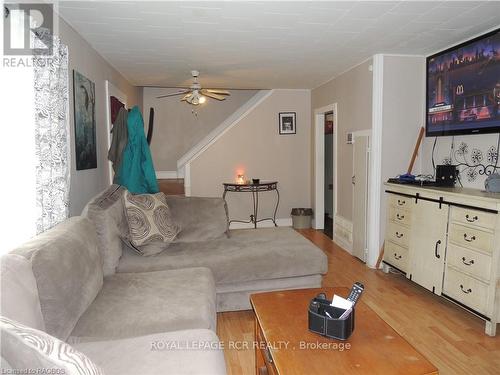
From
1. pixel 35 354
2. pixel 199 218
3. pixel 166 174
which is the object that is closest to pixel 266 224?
pixel 199 218

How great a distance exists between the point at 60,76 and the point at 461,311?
11.1 feet

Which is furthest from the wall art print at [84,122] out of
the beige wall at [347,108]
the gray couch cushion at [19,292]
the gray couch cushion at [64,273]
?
the beige wall at [347,108]

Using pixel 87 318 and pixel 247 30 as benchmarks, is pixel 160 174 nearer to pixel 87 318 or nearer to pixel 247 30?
pixel 247 30

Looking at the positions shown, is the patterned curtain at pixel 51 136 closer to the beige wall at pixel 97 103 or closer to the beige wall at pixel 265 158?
the beige wall at pixel 97 103

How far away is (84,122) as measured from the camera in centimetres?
303

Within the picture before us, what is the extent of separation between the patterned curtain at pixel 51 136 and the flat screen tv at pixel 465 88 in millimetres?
3150

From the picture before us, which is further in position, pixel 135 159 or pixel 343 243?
pixel 343 243

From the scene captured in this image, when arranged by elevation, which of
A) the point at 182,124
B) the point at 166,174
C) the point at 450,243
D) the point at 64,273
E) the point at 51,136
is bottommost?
the point at 450,243

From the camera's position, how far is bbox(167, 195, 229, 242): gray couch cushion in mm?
3111

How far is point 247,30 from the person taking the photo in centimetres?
294

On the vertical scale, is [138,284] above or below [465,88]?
below

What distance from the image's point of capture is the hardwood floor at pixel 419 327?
85.0 inches

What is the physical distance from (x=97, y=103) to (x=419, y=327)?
135 inches

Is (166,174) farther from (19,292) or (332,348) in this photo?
(332,348)
